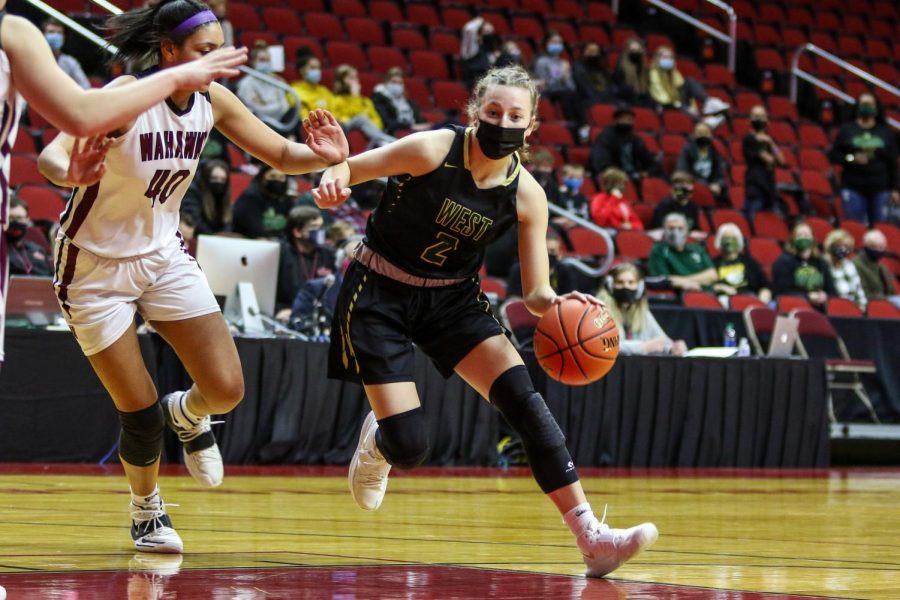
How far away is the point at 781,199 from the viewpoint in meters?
16.2

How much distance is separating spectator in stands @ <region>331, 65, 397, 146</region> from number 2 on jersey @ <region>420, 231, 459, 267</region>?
345 inches

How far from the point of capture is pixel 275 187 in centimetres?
1086

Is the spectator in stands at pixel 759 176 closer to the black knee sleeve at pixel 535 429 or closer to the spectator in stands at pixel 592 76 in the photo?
the spectator in stands at pixel 592 76

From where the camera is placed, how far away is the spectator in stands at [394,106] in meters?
13.7

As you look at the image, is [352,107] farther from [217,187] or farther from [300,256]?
[300,256]

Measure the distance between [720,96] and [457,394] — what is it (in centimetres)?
1028

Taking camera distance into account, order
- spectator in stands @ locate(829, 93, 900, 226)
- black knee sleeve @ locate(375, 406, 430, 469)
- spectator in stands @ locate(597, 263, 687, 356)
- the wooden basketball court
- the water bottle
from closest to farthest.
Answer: the wooden basketball court, black knee sleeve @ locate(375, 406, 430, 469), spectator in stands @ locate(597, 263, 687, 356), the water bottle, spectator in stands @ locate(829, 93, 900, 226)

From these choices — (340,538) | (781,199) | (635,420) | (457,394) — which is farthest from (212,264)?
(781,199)

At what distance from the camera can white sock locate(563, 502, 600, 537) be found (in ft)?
13.5

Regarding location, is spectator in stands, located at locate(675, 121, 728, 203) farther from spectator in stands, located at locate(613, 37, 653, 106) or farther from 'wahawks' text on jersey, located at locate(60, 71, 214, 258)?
'wahawks' text on jersey, located at locate(60, 71, 214, 258)

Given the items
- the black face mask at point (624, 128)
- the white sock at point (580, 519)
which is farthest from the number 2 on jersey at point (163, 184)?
the black face mask at point (624, 128)

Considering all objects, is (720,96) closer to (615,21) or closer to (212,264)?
(615,21)

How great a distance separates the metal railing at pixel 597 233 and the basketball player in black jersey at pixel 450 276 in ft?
22.8

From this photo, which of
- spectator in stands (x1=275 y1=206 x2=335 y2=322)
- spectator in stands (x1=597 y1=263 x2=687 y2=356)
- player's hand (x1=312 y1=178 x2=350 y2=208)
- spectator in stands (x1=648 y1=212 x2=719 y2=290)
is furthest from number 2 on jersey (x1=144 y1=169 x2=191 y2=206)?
spectator in stands (x1=648 y1=212 x2=719 y2=290)
